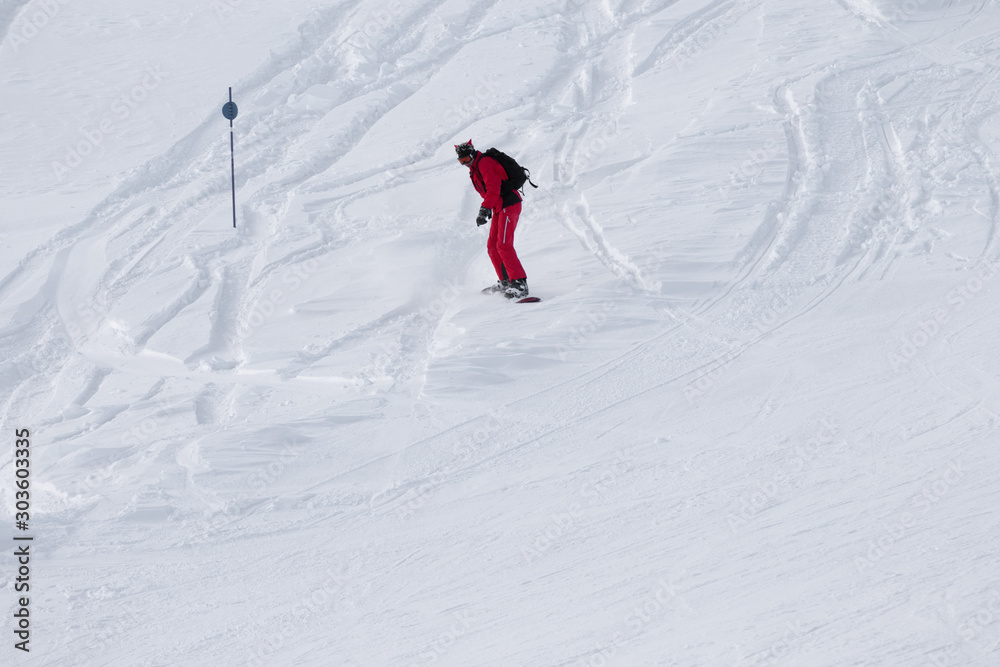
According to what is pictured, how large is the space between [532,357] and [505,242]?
1.26 metres

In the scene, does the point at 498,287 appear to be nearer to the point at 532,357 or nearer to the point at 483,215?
the point at 483,215

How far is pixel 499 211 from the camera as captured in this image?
7.35m

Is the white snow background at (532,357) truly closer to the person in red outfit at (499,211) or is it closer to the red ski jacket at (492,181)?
the person in red outfit at (499,211)

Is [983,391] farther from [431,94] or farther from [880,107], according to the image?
[431,94]

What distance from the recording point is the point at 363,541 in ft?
16.5

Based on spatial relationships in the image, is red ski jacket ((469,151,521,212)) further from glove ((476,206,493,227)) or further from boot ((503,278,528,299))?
boot ((503,278,528,299))

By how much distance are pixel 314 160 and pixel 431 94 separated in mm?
2238

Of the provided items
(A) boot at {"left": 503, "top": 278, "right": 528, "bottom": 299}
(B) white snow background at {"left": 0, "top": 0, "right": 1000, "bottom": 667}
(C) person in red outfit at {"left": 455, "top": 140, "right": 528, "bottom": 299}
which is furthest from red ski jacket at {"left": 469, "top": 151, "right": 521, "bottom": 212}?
(B) white snow background at {"left": 0, "top": 0, "right": 1000, "bottom": 667}

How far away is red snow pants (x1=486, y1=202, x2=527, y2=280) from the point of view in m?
7.39

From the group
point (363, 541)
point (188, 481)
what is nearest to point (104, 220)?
point (188, 481)

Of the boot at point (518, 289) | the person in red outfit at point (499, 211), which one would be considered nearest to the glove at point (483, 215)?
the person in red outfit at point (499, 211)

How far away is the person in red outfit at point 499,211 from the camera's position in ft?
23.7

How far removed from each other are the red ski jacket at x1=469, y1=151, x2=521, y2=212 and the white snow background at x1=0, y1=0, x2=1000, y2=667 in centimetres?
86

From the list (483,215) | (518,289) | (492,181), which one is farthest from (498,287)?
(492,181)
